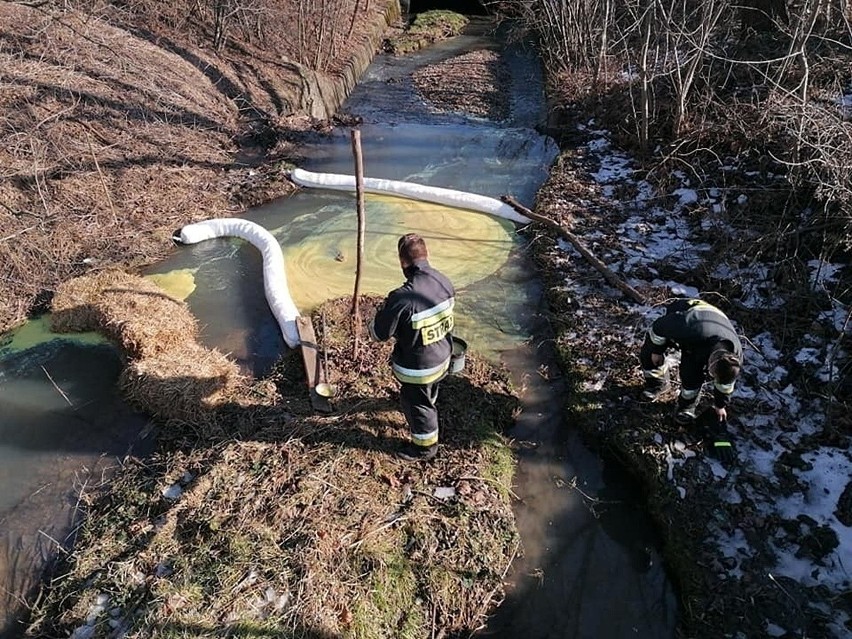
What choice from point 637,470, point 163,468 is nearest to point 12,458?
point 163,468

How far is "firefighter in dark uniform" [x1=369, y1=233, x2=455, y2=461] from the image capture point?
4355mm

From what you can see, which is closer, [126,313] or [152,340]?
[152,340]

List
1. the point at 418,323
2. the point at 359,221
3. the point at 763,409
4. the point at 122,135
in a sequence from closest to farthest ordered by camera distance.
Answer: the point at 418,323
the point at 763,409
the point at 359,221
the point at 122,135

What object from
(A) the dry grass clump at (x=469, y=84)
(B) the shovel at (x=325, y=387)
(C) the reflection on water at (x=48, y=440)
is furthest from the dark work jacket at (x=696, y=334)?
(A) the dry grass clump at (x=469, y=84)

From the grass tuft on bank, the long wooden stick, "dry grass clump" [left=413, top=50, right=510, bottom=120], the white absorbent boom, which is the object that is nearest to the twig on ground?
the white absorbent boom

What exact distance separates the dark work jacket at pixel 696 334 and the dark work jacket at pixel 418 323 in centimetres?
193

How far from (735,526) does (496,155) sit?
28.9 ft

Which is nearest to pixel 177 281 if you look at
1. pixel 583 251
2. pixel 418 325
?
pixel 418 325

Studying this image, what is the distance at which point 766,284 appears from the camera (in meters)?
6.77

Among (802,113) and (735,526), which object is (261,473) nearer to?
(735,526)

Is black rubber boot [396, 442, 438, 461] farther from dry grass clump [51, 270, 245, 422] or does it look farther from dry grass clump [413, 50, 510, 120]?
dry grass clump [413, 50, 510, 120]

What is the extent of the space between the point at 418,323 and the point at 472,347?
2.41 meters

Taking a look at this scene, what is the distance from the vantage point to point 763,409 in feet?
18.1

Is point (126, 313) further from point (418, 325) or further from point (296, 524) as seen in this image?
point (418, 325)
